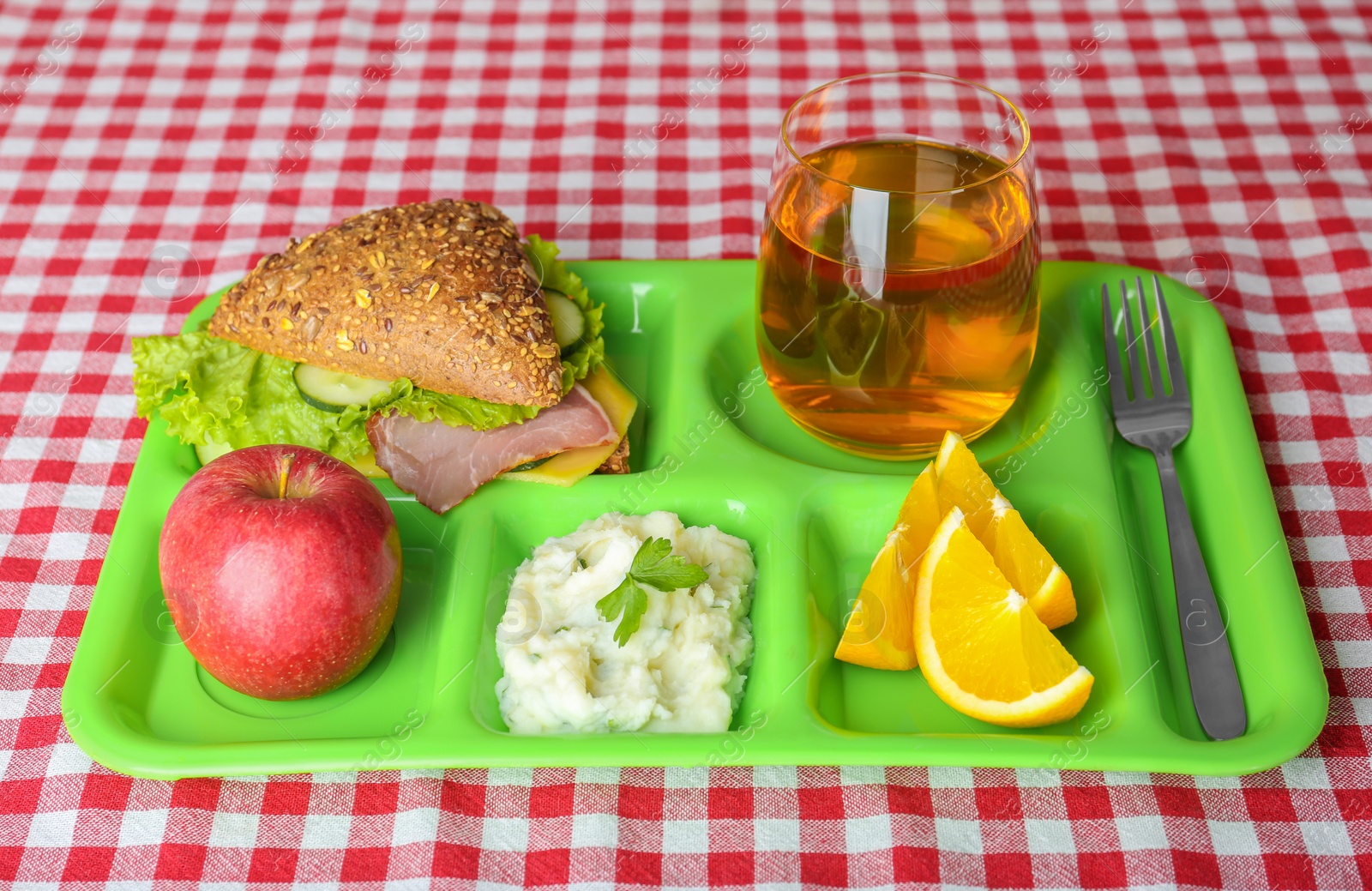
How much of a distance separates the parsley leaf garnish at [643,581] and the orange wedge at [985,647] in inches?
12.6

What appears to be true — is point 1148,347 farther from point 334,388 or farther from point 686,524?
point 334,388

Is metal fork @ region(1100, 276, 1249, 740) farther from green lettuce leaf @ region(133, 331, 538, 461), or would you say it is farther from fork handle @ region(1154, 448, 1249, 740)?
green lettuce leaf @ region(133, 331, 538, 461)

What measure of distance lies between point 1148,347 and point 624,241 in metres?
1.12

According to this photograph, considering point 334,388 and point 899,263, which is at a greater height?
point 899,263

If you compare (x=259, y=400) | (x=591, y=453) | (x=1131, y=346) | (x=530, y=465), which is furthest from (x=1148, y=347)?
(x=259, y=400)

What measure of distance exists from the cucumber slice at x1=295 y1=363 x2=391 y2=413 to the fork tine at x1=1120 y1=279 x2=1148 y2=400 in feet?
4.16

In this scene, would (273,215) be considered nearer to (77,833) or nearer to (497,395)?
(497,395)

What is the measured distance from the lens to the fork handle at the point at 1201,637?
1.46 m

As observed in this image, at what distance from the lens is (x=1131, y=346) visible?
1980mm

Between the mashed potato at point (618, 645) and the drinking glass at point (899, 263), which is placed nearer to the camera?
the mashed potato at point (618, 645)

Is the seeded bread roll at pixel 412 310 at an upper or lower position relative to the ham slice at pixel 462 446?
upper

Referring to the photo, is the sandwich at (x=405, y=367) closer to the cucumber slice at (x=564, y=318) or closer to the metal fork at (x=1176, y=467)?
the cucumber slice at (x=564, y=318)

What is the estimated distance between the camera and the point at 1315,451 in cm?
194

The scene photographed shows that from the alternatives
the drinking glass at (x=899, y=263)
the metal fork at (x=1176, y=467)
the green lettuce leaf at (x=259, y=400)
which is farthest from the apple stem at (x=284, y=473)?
the metal fork at (x=1176, y=467)
